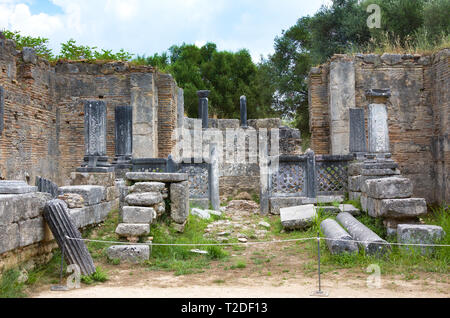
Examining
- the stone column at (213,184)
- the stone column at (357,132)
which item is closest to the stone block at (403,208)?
the stone column at (357,132)

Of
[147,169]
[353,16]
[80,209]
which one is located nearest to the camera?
[80,209]

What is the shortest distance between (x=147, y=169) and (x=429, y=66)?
9.35m

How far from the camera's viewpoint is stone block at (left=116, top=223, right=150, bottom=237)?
606 cm

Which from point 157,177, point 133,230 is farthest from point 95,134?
point 133,230

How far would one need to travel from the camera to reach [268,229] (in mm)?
8641

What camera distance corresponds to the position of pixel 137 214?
623 cm

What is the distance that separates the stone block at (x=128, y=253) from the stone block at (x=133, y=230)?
0.25m

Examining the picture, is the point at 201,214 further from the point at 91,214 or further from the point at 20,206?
the point at 20,206

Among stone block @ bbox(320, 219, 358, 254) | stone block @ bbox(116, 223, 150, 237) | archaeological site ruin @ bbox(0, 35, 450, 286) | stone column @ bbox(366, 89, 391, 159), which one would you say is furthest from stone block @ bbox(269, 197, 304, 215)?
stone block @ bbox(116, 223, 150, 237)

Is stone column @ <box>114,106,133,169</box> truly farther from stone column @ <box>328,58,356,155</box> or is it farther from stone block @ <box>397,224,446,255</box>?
stone block @ <box>397,224,446,255</box>

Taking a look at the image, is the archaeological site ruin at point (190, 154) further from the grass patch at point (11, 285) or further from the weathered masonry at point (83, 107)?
the grass patch at point (11, 285)

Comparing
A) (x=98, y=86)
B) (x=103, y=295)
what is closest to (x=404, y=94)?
(x=98, y=86)

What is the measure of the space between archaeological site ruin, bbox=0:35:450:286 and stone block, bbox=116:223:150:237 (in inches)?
0.8

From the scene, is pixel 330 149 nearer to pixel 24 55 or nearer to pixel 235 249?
pixel 235 249
